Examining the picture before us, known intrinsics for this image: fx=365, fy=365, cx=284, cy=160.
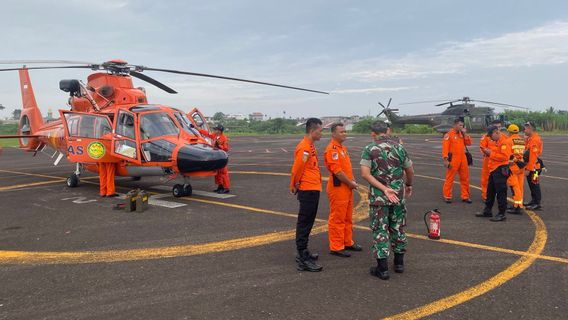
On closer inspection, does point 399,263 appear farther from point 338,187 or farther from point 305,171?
point 305,171

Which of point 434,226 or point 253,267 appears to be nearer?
point 253,267

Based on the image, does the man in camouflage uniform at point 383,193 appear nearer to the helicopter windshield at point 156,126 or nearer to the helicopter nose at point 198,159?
the helicopter nose at point 198,159

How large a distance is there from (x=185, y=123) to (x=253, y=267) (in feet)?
20.7

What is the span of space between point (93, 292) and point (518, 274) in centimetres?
516

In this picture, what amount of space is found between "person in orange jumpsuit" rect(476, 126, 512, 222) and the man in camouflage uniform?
3.57m

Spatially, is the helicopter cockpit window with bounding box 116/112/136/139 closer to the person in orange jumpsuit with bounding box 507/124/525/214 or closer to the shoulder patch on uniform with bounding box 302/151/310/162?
the shoulder patch on uniform with bounding box 302/151/310/162

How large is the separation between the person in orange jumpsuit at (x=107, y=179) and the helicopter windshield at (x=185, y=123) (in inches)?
88.8

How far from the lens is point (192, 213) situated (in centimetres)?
801

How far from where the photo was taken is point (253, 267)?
4.95m

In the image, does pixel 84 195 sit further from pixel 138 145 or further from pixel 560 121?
pixel 560 121

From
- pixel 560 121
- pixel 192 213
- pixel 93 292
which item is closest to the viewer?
pixel 93 292

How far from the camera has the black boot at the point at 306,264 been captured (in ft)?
15.7

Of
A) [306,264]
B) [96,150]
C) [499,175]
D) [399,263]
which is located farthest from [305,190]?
[96,150]

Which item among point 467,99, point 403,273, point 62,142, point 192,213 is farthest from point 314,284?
point 467,99
